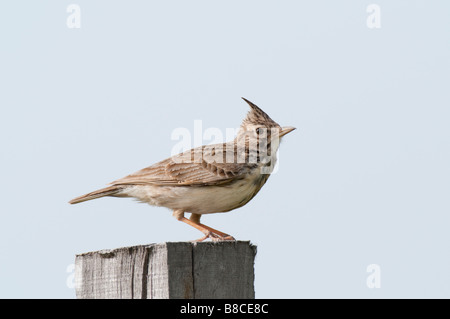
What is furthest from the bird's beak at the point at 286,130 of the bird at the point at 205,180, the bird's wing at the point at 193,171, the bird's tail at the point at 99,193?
the bird's tail at the point at 99,193

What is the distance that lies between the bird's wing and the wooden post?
2.32m

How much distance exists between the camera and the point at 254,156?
7266 millimetres

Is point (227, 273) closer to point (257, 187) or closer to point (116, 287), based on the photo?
point (116, 287)

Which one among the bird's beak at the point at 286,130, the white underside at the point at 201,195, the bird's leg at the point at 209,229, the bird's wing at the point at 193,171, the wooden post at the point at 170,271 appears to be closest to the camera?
the wooden post at the point at 170,271

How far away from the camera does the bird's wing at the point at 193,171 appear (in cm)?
691

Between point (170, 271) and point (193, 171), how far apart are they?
2.96m

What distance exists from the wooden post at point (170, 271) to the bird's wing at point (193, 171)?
7.63ft

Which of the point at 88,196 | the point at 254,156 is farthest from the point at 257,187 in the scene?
the point at 88,196

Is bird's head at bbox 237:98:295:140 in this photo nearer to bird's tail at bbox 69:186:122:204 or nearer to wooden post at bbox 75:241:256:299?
bird's tail at bbox 69:186:122:204

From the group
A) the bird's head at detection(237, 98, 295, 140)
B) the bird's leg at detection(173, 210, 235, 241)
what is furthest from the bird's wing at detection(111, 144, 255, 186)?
the bird's head at detection(237, 98, 295, 140)

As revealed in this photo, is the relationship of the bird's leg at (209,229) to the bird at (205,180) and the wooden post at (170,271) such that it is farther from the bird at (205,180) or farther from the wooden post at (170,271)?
the wooden post at (170,271)

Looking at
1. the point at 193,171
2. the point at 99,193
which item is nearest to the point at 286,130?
the point at 193,171

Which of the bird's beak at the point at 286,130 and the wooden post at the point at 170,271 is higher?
the bird's beak at the point at 286,130

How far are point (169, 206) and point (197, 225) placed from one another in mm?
368
